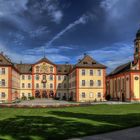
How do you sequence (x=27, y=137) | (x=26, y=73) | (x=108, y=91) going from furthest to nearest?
(x=26, y=73) → (x=108, y=91) → (x=27, y=137)

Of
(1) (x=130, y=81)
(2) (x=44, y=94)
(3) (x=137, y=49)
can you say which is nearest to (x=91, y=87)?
(1) (x=130, y=81)

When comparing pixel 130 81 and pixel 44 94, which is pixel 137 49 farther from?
pixel 44 94

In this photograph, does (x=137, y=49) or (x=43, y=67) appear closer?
(x=137, y=49)

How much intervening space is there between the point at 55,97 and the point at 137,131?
7518 cm

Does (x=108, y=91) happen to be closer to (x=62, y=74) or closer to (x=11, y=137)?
(x=62, y=74)

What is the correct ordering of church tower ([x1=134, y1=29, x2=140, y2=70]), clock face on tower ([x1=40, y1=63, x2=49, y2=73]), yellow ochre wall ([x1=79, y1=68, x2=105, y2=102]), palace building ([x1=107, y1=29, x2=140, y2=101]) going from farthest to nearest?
clock face on tower ([x1=40, y1=63, x2=49, y2=73]) → yellow ochre wall ([x1=79, y1=68, x2=105, y2=102]) → church tower ([x1=134, y1=29, x2=140, y2=70]) → palace building ([x1=107, y1=29, x2=140, y2=101])

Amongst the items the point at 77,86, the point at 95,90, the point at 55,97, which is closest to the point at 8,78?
the point at 77,86

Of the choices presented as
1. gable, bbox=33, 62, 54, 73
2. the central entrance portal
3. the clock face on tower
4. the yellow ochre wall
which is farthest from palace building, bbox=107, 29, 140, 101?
the central entrance portal

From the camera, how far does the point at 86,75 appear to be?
6888 centimetres

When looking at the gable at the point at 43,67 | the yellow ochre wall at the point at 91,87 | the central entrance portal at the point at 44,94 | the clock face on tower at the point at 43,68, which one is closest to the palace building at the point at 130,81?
the yellow ochre wall at the point at 91,87

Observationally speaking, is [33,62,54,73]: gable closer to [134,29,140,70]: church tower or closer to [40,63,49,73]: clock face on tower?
[40,63,49,73]: clock face on tower

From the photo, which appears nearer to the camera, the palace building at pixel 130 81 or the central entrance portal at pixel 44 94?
the palace building at pixel 130 81

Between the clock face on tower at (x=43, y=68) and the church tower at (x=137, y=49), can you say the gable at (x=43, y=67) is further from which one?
the church tower at (x=137, y=49)

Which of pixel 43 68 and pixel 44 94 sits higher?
pixel 43 68
